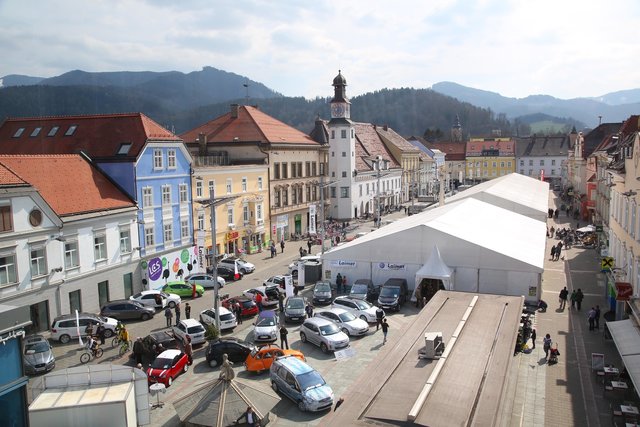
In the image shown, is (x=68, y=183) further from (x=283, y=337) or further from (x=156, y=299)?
(x=283, y=337)

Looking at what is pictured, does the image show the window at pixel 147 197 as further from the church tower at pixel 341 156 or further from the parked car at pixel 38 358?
the church tower at pixel 341 156

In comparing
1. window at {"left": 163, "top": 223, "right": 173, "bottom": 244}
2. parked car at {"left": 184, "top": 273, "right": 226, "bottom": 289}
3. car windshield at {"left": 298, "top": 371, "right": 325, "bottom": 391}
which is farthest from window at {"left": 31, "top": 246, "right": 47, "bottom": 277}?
car windshield at {"left": 298, "top": 371, "right": 325, "bottom": 391}

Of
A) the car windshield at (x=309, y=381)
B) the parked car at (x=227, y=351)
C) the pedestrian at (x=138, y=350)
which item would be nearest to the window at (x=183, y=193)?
the pedestrian at (x=138, y=350)

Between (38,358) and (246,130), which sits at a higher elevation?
(246,130)

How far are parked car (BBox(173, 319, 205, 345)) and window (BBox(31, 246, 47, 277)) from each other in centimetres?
782

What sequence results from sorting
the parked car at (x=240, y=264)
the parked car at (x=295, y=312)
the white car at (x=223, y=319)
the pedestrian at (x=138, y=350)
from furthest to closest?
the parked car at (x=240, y=264) < the parked car at (x=295, y=312) < the white car at (x=223, y=319) < the pedestrian at (x=138, y=350)

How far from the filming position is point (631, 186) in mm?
25688

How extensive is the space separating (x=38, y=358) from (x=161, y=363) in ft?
18.6

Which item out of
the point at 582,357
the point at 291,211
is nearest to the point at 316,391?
the point at 582,357

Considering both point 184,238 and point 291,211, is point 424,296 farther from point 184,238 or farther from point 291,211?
point 291,211

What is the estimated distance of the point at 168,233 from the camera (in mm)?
37875

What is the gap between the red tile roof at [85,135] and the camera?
Answer: 35.8 m

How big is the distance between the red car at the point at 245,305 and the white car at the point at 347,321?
4697 millimetres

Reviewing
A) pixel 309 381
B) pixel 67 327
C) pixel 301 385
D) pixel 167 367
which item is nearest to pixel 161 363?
pixel 167 367
